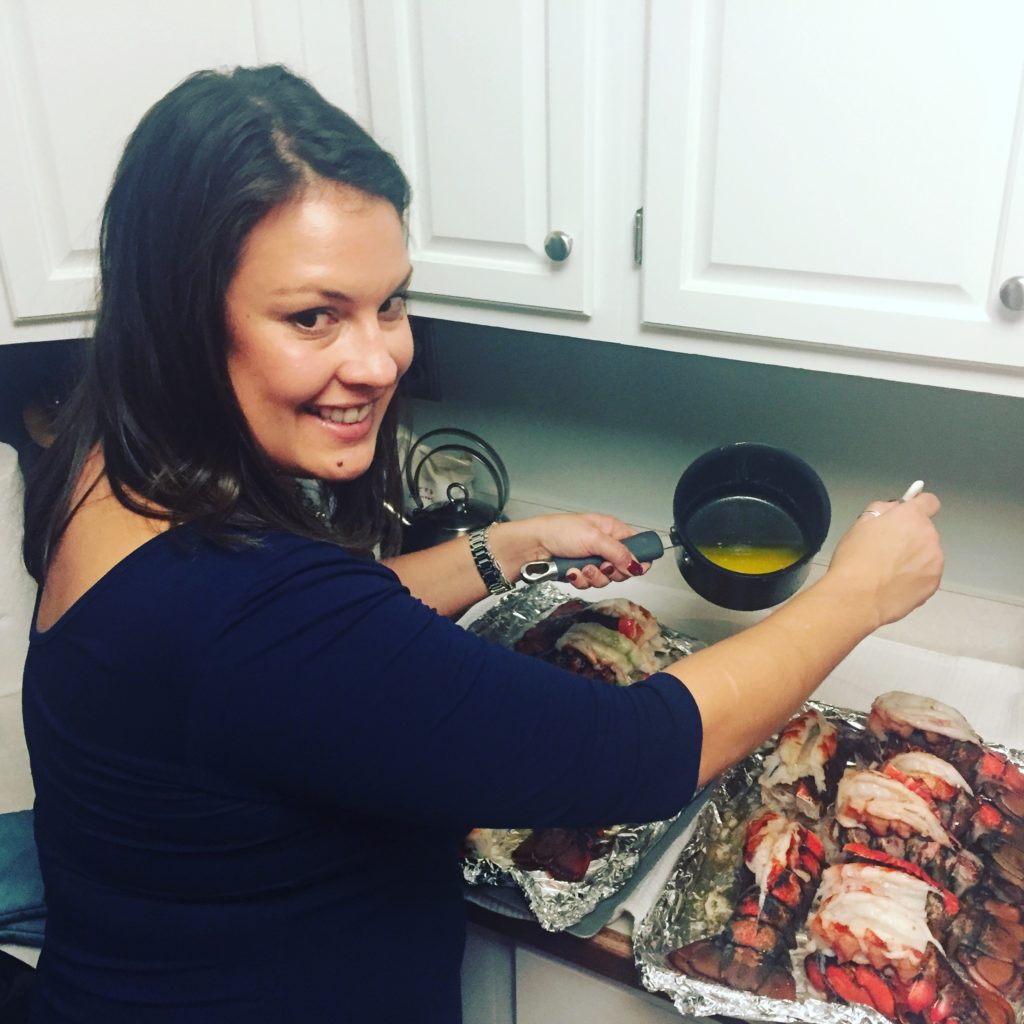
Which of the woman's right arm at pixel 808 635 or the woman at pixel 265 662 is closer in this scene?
the woman at pixel 265 662

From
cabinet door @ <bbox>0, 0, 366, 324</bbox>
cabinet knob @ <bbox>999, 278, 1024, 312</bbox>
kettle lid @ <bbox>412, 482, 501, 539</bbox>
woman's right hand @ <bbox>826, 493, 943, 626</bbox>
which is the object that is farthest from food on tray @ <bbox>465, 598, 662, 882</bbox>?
cabinet door @ <bbox>0, 0, 366, 324</bbox>

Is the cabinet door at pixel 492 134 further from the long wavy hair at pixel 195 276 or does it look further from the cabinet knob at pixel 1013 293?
the cabinet knob at pixel 1013 293

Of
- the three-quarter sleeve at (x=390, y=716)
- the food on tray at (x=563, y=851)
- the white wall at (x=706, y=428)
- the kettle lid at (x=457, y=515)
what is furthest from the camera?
the kettle lid at (x=457, y=515)

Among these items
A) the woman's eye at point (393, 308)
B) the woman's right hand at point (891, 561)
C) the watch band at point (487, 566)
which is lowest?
the watch band at point (487, 566)

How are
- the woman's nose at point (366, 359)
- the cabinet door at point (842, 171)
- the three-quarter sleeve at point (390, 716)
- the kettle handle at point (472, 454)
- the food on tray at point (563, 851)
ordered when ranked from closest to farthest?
the three-quarter sleeve at point (390, 716)
the woman's nose at point (366, 359)
the cabinet door at point (842, 171)
the food on tray at point (563, 851)
the kettle handle at point (472, 454)

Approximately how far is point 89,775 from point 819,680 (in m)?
0.60

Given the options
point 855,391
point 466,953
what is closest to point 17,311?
point 466,953

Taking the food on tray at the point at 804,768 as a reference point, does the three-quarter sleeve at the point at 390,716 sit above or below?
above

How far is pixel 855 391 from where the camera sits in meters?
1.32

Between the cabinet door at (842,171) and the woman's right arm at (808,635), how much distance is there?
7.6 inches

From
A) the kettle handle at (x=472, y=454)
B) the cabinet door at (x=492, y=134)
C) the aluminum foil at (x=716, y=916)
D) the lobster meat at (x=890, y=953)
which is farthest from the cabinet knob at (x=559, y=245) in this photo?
the lobster meat at (x=890, y=953)

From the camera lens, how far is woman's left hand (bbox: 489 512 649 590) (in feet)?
3.67

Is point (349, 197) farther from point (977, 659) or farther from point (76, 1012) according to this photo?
point (977, 659)

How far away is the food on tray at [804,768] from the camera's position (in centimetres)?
101
